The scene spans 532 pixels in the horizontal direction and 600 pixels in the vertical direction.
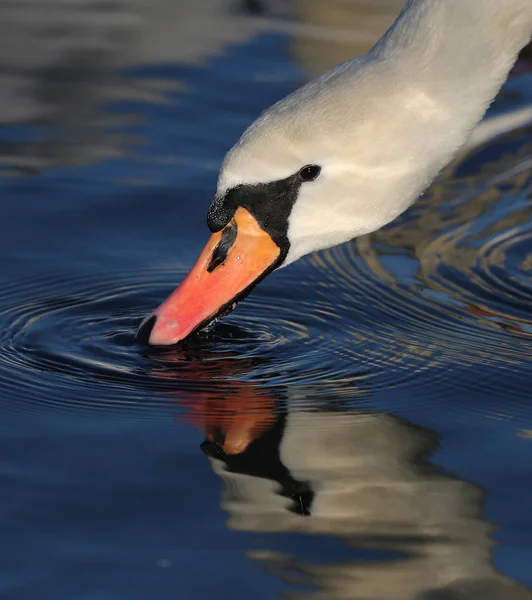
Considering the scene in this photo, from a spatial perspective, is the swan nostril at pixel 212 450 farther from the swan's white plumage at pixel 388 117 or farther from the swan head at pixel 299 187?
the swan's white plumage at pixel 388 117

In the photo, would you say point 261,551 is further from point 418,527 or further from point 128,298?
point 128,298

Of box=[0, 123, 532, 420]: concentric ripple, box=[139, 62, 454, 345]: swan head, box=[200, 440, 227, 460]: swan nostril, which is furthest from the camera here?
box=[0, 123, 532, 420]: concentric ripple

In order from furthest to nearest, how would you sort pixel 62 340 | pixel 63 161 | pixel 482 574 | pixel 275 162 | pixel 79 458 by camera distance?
pixel 63 161 < pixel 62 340 < pixel 275 162 < pixel 79 458 < pixel 482 574

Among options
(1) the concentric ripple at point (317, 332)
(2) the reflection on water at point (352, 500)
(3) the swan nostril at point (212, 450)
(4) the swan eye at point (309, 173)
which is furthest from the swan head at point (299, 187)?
(3) the swan nostril at point (212, 450)

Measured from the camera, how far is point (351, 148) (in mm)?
5766

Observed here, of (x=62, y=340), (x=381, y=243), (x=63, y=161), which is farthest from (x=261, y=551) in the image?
(x=63, y=161)

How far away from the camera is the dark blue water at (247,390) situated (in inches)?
176

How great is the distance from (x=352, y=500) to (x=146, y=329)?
148 cm

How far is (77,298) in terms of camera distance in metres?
6.57

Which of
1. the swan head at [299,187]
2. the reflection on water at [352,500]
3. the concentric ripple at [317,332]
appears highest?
the swan head at [299,187]

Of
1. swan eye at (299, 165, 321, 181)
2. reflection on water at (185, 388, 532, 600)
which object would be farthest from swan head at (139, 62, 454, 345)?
reflection on water at (185, 388, 532, 600)

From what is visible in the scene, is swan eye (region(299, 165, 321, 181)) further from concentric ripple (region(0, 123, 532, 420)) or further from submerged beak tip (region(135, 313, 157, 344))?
submerged beak tip (region(135, 313, 157, 344))

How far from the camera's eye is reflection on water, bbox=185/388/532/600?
14.5ft

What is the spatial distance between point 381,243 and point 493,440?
2366 millimetres
